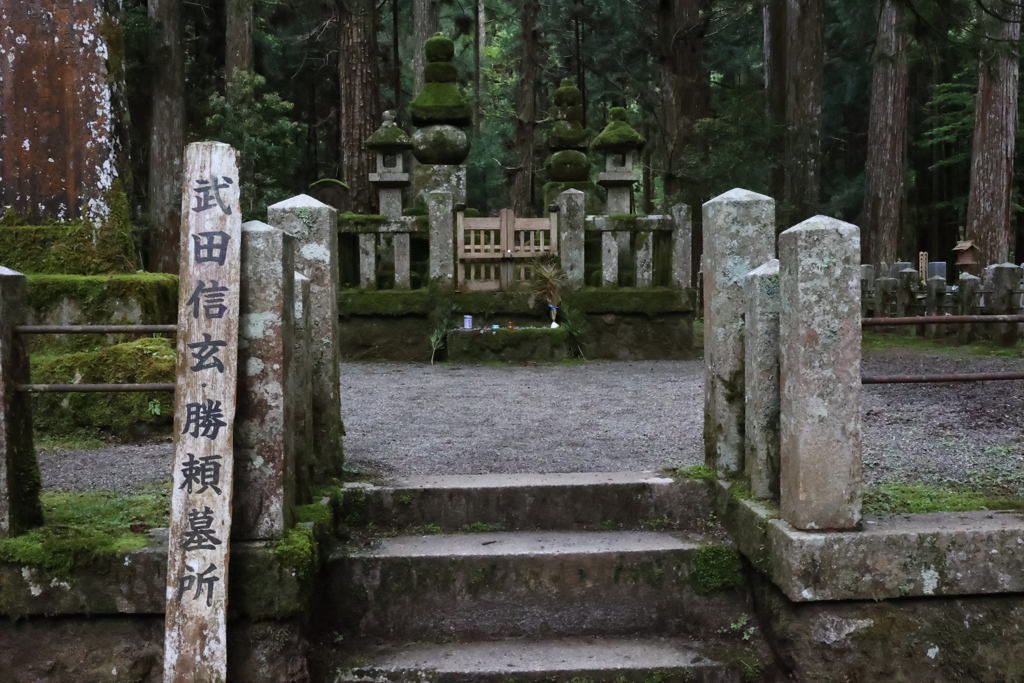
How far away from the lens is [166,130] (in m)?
15.1

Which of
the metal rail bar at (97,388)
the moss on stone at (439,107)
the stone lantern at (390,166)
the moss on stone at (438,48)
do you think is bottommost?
the metal rail bar at (97,388)

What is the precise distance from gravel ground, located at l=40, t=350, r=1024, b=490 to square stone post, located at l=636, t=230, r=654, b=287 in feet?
5.89

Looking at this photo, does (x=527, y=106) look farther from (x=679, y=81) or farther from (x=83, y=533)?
(x=83, y=533)

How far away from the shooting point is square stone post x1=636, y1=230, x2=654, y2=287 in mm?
10562

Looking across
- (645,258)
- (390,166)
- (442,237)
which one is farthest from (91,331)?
(390,166)

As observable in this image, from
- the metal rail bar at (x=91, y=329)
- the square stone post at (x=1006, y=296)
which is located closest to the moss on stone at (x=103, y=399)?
the metal rail bar at (x=91, y=329)

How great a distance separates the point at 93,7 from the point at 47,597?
13.6ft

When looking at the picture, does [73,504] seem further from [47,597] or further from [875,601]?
[875,601]

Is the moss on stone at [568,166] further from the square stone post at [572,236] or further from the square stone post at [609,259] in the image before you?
the square stone post at [609,259]

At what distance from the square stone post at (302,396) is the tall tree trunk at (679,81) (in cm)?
1447

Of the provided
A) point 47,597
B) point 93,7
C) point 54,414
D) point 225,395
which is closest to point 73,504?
point 47,597

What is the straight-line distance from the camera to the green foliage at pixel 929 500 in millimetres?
3531

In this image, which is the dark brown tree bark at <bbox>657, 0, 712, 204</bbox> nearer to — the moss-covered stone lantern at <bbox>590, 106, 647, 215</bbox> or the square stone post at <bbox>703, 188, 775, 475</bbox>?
the moss-covered stone lantern at <bbox>590, 106, 647, 215</bbox>

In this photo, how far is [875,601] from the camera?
320cm
